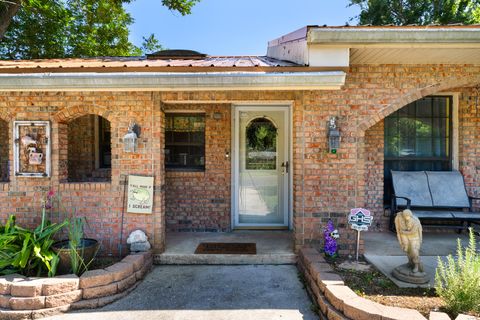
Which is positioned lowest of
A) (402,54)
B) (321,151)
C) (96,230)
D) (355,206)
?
(96,230)

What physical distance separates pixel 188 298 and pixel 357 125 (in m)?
3.26

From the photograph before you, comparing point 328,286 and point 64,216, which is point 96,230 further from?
point 328,286

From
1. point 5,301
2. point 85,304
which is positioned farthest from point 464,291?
point 5,301

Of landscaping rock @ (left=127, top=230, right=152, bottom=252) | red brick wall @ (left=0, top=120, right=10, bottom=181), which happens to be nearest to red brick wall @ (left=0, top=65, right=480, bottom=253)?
landscaping rock @ (left=127, top=230, right=152, bottom=252)

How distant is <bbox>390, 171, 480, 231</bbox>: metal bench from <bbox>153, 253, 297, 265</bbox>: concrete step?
2515mm

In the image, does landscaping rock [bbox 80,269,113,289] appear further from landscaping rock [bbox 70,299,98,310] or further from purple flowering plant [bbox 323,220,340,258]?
purple flowering plant [bbox 323,220,340,258]

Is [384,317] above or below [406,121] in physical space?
below

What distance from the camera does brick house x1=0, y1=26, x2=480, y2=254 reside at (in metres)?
3.95

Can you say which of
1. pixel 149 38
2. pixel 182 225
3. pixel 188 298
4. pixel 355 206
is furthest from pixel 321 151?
pixel 149 38

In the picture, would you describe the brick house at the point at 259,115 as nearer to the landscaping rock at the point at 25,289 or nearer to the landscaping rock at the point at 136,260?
the landscaping rock at the point at 136,260

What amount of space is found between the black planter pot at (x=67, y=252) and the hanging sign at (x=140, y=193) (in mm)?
733

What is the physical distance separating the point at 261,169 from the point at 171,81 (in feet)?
8.91

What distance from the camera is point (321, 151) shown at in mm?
4406

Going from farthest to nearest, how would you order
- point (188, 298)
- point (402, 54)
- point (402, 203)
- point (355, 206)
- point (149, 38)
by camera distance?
point (149, 38), point (402, 203), point (355, 206), point (402, 54), point (188, 298)
